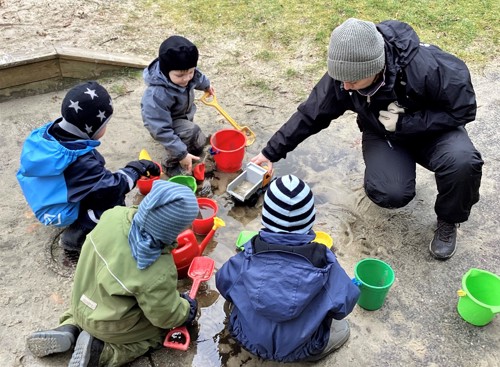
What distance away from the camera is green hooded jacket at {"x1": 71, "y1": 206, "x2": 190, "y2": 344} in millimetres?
2176

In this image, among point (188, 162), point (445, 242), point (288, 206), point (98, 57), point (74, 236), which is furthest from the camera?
point (98, 57)

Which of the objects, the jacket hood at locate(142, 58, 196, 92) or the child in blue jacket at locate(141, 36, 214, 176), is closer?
the child in blue jacket at locate(141, 36, 214, 176)

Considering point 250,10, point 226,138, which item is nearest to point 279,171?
point 226,138

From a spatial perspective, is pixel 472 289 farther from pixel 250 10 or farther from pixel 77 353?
pixel 250 10

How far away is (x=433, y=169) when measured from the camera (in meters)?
3.02

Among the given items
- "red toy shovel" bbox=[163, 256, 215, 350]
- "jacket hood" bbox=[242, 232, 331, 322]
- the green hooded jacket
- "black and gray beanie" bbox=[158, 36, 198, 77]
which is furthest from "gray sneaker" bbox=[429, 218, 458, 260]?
"black and gray beanie" bbox=[158, 36, 198, 77]

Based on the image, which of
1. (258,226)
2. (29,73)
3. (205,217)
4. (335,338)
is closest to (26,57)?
(29,73)

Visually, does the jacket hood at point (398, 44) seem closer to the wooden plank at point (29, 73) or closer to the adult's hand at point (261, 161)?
the adult's hand at point (261, 161)

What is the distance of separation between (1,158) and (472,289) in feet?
11.5

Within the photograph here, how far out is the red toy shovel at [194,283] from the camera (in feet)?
8.34

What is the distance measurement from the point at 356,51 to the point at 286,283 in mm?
1301

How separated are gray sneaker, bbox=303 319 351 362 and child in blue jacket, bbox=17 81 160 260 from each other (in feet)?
4.95

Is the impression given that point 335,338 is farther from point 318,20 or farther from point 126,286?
point 318,20

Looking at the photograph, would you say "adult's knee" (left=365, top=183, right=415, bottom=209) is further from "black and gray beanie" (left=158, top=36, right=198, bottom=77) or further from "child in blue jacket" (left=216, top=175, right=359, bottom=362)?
"black and gray beanie" (left=158, top=36, right=198, bottom=77)
